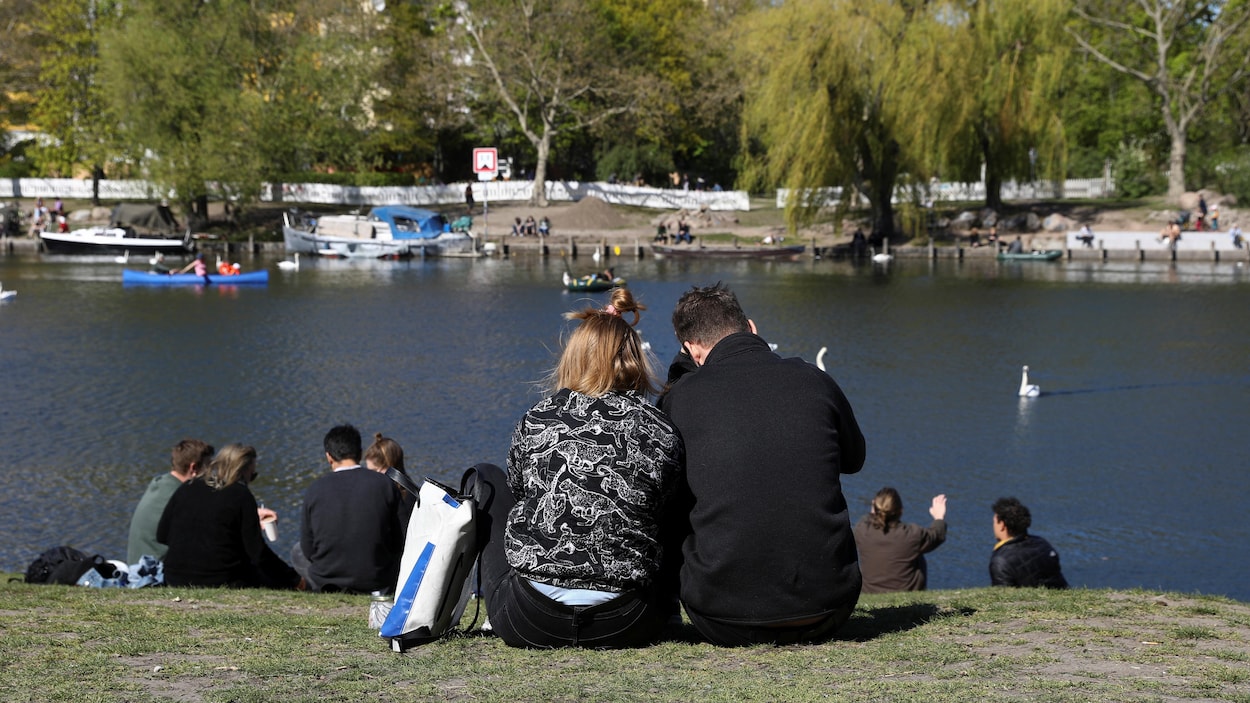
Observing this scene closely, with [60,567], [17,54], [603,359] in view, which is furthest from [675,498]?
[17,54]

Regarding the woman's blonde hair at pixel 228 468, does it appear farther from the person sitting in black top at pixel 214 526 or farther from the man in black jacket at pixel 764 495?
the man in black jacket at pixel 764 495

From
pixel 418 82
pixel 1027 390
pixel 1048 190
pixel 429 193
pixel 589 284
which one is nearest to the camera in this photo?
pixel 1027 390

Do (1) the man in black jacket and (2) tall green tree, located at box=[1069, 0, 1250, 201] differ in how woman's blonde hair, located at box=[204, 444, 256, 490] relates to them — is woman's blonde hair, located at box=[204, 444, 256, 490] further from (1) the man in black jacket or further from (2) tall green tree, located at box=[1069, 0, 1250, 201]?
(2) tall green tree, located at box=[1069, 0, 1250, 201]

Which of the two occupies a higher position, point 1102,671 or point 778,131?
point 778,131

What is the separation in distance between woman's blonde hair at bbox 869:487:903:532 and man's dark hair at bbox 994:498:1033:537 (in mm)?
863

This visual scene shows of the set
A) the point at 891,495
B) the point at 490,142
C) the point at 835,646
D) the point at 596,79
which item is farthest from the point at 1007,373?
the point at 490,142

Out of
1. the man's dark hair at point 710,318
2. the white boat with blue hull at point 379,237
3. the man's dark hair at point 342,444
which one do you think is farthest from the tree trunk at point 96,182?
the man's dark hair at point 710,318

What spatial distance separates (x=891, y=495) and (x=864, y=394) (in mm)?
14297

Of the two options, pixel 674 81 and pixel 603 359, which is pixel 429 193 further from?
pixel 603 359

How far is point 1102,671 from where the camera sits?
537 cm

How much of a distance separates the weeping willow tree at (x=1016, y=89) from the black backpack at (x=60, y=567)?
1944 inches

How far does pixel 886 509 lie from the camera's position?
34.5 ft

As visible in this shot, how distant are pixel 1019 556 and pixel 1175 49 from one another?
70.7m

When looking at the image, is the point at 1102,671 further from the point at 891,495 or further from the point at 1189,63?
the point at 1189,63
